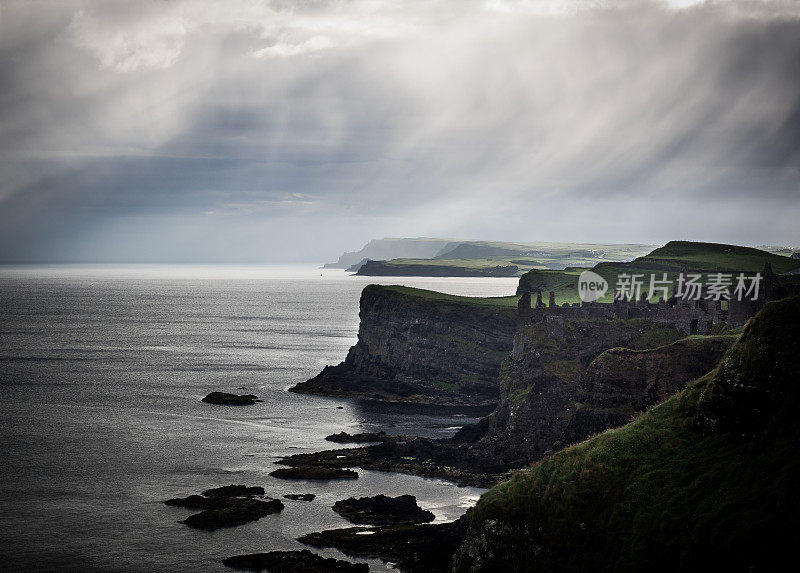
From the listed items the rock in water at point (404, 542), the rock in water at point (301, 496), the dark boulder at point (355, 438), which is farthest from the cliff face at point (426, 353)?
the rock in water at point (404, 542)

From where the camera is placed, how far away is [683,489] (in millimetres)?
35344

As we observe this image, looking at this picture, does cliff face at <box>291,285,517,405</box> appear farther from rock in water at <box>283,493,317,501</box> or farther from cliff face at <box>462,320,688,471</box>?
rock in water at <box>283,493,317,501</box>

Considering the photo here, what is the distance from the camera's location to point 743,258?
16862 centimetres

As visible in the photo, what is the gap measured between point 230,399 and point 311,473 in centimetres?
4279

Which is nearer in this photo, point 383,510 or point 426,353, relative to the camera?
point 383,510

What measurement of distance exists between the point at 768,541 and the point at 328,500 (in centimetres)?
4358

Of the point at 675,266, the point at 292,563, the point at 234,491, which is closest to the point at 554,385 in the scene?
the point at 234,491

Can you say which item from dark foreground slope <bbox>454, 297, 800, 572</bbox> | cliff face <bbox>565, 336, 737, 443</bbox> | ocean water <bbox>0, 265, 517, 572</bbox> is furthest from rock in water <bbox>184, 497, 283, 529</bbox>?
cliff face <bbox>565, 336, 737, 443</bbox>

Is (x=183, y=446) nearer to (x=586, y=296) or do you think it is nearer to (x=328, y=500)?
(x=328, y=500)

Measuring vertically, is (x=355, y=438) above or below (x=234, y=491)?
above

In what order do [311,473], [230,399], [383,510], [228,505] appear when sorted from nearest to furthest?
[383,510]
[228,505]
[311,473]
[230,399]

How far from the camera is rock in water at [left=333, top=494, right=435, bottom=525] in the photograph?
199 ft

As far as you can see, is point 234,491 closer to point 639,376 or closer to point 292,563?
point 292,563

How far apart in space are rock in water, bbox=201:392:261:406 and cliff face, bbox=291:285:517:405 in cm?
1190
